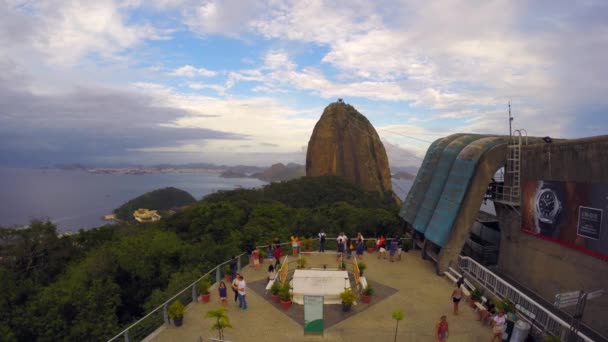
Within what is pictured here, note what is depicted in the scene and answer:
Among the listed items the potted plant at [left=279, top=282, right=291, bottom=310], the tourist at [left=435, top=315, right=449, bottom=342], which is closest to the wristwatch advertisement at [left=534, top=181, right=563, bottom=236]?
the tourist at [left=435, top=315, right=449, bottom=342]

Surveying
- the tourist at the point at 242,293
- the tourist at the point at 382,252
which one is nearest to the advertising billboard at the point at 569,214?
the tourist at the point at 382,252

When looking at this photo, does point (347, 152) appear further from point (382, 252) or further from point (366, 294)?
point (366, 294)

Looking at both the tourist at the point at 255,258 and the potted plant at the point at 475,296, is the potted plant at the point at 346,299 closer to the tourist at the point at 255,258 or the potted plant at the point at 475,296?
the potted plant at the point at 475,296

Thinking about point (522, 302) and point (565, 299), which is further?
point (522, 302)

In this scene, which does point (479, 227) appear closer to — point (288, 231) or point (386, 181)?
point (288, 231)

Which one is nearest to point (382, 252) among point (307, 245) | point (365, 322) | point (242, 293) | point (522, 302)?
point (307, 245)

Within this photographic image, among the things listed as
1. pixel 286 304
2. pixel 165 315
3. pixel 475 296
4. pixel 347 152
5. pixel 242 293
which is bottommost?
pixel 286 304
